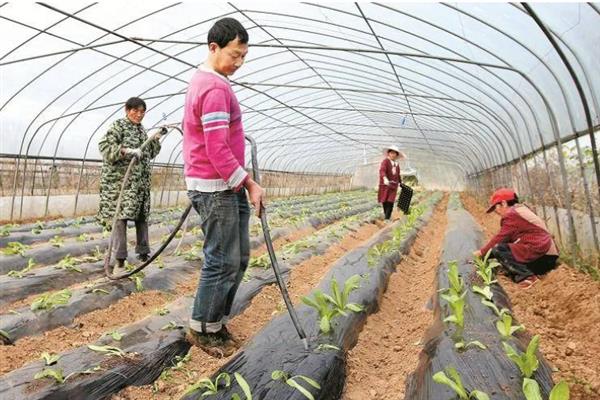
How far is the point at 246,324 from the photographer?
380 cm

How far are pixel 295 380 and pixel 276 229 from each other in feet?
21.5

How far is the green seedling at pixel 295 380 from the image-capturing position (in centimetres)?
222

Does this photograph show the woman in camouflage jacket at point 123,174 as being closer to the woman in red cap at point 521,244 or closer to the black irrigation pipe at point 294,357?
the black irrigation pipe at point 294,357

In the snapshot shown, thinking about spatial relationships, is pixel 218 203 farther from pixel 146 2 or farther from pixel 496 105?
pixel 496 105

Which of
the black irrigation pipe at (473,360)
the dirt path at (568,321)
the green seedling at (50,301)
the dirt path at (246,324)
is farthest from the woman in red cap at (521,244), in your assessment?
the green seedling at (50,301)

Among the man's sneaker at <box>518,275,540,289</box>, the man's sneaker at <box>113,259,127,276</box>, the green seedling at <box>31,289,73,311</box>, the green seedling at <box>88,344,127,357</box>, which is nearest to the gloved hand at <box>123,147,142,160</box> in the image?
the man's sneaker at <box>113,259,127,276</box>

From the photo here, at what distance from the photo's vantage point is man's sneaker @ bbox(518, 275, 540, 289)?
17.2 feet

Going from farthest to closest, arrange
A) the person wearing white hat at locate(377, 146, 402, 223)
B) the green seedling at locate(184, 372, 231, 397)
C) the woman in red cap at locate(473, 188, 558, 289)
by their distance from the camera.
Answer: the person wearing white hat at locate(377, 146, 402, 223), the woman in red cap at locate(473, 188, 558, 289), the green seedling at locate(184, 372, 231, 397)

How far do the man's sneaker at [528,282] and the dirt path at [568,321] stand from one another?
1.7 inches

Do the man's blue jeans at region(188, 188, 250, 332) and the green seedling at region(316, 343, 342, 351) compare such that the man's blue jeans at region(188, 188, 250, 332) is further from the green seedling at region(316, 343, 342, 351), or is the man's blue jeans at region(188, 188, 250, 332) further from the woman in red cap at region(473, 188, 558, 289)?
the woman in red cap at region(473, 188, 558, 289)

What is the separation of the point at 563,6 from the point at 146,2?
5.47 metres

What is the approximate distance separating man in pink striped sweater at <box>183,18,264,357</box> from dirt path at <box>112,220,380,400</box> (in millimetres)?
124

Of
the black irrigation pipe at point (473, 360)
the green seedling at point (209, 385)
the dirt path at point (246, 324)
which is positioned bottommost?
the dirt path at point (246, 324)

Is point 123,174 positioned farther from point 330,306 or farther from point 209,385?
point 209,385
